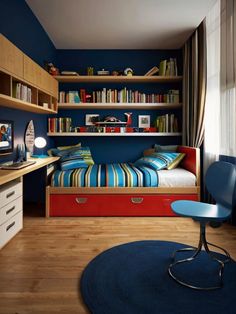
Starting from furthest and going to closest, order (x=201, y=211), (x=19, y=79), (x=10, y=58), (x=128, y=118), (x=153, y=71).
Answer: (x=128, y=118)
(x=153, y=71)
(x=19, y=79)
(x=10, y=58)
(x=201, y=211)

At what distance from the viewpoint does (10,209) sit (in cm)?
240

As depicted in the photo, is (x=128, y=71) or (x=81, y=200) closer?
(x=81, y=200)

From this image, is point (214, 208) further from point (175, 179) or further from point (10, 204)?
point (10, 204)

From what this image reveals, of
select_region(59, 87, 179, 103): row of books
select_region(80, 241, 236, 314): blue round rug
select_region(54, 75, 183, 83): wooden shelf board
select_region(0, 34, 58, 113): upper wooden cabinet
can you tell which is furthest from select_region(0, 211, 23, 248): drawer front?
select_region(54, 75, 183, 83): wooden shelf board

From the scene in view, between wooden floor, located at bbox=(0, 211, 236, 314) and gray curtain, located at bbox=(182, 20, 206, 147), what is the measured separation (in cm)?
136

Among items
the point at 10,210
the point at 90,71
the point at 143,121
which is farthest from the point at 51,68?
the point at 10,210

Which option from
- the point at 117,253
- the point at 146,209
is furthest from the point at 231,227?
the point at 117,253

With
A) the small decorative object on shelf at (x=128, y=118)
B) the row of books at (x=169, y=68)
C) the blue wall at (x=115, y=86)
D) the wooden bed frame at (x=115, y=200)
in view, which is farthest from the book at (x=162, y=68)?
the wooden bed frame at (x=115, y=200)

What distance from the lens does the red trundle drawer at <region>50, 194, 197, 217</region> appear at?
10.5 ft

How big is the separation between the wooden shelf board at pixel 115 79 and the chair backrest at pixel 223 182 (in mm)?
2378

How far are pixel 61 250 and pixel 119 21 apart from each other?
2.91 meters

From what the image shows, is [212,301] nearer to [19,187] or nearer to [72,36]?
[19,187]

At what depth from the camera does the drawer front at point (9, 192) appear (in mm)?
2234

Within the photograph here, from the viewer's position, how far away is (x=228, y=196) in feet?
6.23
